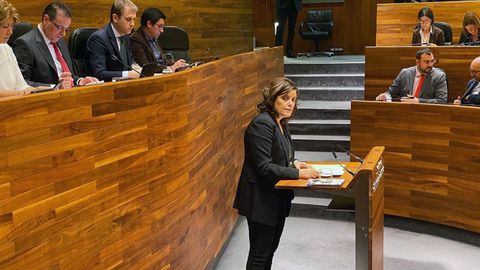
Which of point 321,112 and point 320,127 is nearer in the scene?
point 320,127

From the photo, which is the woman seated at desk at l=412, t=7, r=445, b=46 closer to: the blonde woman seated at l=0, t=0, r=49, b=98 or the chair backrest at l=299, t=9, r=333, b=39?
the chair backrest at l=299, t=9, r=333, b=39

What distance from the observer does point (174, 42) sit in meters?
4.23

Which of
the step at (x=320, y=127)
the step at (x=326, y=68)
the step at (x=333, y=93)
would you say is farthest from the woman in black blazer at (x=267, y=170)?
the step at (x=326, y=68)

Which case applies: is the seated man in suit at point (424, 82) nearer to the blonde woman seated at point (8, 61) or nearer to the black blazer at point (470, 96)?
the black blazer at point (470, 96)

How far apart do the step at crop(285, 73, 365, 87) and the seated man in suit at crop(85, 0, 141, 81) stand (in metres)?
3.23

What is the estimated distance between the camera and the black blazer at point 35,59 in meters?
2.54

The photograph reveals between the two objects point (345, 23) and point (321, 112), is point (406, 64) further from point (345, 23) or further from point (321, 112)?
point (345, 23)

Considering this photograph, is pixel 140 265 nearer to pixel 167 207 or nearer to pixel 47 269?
pixel 167 207

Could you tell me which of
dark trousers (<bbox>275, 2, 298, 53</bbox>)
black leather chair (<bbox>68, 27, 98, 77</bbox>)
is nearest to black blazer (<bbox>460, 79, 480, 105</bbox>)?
black leather chair (<bbox>68, 27, 98, 77</bbox>)

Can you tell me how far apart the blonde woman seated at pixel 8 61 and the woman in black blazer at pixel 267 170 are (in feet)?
2.82

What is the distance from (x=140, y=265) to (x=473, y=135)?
2.28m

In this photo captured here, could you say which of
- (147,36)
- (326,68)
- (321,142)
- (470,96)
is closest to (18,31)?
(147,36)

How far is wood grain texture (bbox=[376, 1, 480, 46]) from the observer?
5852 mm

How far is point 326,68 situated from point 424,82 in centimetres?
216
